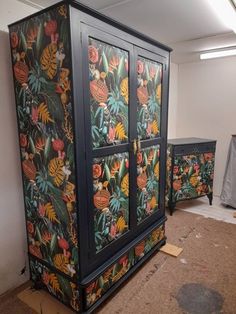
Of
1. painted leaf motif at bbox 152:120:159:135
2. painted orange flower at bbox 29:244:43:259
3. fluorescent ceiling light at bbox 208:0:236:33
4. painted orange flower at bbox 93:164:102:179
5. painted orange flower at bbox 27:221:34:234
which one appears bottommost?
painted orange flower at bbox 29:244:43:259

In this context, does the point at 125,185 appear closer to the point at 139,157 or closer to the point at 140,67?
the point at 139,157

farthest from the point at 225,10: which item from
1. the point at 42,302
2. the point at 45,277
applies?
the point at 42,302

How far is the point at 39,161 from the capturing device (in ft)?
5.40

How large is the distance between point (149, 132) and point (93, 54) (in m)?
0.92

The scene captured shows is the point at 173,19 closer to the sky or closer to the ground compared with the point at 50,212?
closer to the sky

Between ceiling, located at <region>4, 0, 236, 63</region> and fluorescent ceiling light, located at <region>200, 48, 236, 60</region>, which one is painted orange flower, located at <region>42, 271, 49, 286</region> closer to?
ceiling, located at <region>4, 0, 236, 63</region>

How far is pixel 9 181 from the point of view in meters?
1.82

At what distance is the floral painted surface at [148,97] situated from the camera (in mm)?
1935

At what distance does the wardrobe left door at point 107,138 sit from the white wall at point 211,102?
8.09 ft

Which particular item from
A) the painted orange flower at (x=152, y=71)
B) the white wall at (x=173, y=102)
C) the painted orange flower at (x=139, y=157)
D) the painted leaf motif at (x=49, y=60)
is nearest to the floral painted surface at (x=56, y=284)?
the painted orange flower at (x=139, y=157)

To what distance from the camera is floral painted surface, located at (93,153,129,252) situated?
5.33 ft

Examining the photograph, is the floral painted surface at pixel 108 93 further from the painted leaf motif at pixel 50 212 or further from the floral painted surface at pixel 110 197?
the painted leaf motif at pixel 50 212

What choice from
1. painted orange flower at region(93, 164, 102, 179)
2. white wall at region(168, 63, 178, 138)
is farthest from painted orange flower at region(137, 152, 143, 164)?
white wall at region(168, 63, 178, 138)

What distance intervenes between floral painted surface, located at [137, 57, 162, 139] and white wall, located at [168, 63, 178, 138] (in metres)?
1.92
